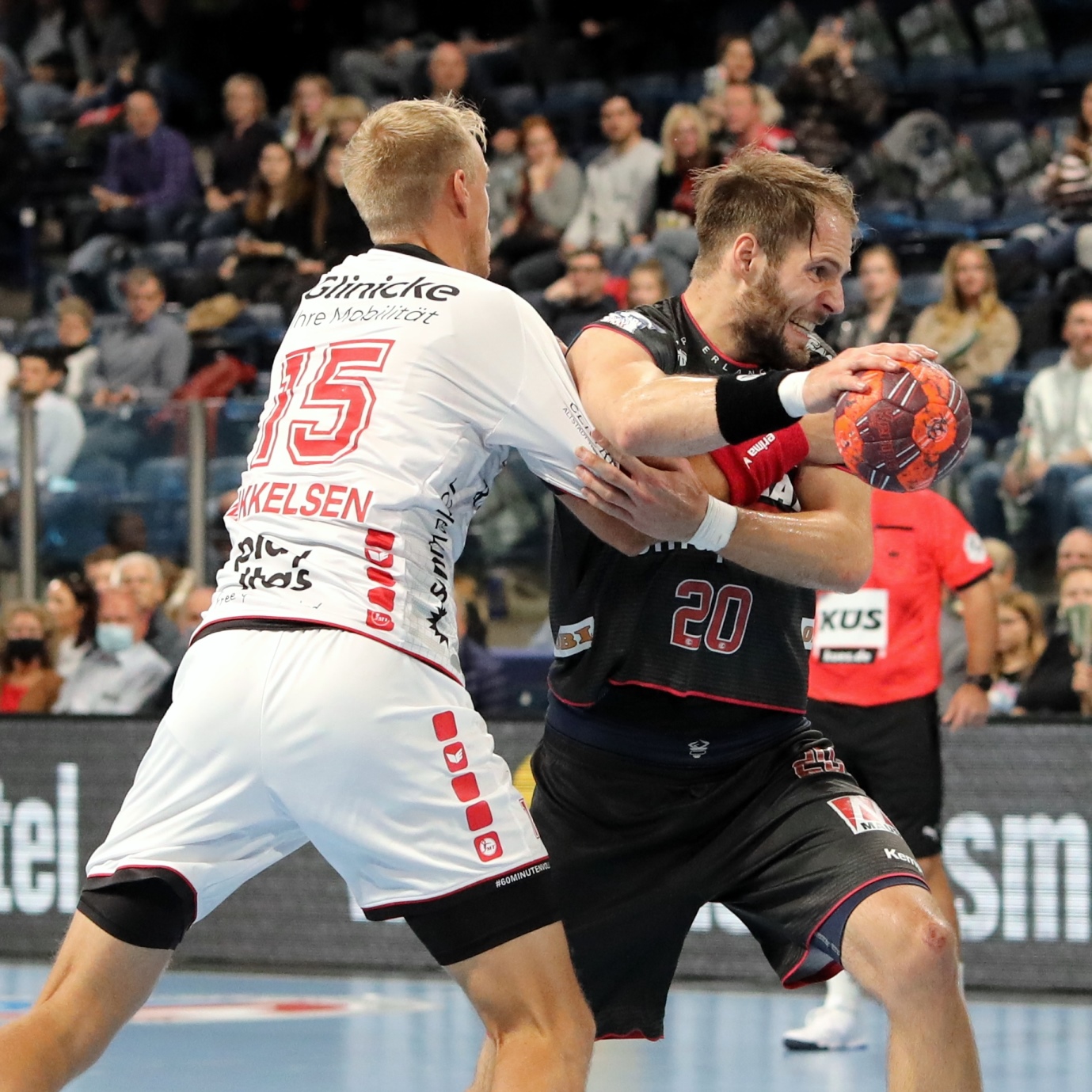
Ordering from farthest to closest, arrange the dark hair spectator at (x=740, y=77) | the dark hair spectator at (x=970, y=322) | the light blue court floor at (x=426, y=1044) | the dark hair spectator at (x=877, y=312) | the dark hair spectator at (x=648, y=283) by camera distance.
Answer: the dark hair spectator at (x=740, y=77) → the dark hair spectator at (x=648, y=283) → the dark hair spectator at (x=970, y=322) → the dark hair spectator at (x=877, y=312) → the light blue court floor at (x=426, y=1044)

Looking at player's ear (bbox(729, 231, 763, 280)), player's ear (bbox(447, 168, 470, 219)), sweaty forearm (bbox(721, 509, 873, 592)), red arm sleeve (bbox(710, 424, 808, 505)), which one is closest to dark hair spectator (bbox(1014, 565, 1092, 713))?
sweaty forearm (bbox(721, 509, 873, 592))

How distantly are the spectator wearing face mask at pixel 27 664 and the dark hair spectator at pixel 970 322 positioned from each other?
4653mm

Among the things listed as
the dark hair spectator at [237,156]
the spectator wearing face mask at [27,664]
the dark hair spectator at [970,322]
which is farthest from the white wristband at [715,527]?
the dark hair spectator at [237,156]

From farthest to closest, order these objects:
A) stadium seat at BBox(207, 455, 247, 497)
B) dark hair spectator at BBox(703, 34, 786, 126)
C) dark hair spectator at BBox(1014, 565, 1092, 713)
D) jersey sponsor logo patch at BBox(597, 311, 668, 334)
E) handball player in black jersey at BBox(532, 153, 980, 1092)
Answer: dark hair spectator at BBox(703, 34, 786, 126), stadium seat at BBox(207, 455, 247, 497), dark hair spectator at BBox(1014, 565, 1092, 713), jersey sponsor logo patch at BBox(597, 311, 668, 334), handball player in black jersey at BBox(532, 153, 980, 1092)

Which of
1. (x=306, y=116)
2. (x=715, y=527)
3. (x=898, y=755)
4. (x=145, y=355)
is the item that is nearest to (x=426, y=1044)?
(x=898, y=755)

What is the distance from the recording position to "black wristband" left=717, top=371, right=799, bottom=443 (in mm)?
3314

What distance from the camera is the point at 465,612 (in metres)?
8.03

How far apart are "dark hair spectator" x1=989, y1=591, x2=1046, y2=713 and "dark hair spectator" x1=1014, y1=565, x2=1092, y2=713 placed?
0.12 ft

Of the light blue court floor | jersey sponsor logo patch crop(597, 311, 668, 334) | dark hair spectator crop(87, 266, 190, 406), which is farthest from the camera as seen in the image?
dark hair spectator crop(87, 266, 190, 406)

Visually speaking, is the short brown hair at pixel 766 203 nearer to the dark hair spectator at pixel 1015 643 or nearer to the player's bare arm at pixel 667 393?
the player's bare arm at pixel 667 393

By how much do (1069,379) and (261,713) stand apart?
20.2ft

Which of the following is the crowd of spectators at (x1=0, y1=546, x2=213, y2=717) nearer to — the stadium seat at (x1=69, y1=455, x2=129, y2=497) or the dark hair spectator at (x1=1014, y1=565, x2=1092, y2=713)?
the stadium seat at (x1=69, y1=455, x2=129, y2=497)

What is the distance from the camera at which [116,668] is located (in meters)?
8.58

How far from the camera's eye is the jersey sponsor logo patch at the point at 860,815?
146 inches
